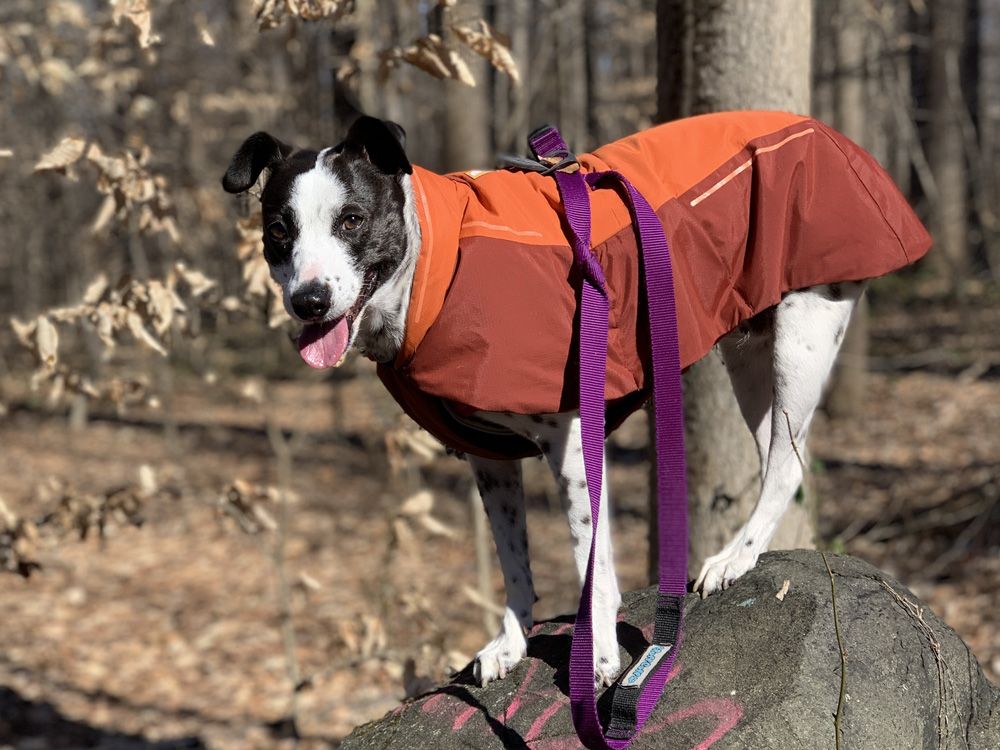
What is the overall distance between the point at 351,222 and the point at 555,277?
610 millimetres

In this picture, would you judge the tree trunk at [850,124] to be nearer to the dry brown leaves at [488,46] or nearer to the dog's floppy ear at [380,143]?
the dry brown leaves at [488,46]

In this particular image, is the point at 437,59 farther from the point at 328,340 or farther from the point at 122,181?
the point at 328,340

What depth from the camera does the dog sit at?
112 inches

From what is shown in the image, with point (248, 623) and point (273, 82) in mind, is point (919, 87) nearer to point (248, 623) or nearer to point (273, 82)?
point (273, 82)

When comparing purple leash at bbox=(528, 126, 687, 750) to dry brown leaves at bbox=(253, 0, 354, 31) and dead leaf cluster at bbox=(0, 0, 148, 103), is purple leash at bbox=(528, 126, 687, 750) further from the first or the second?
dead leaf cluster at bbox=(0, 0, 148, 103)

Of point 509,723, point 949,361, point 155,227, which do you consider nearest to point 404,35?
point 155,227

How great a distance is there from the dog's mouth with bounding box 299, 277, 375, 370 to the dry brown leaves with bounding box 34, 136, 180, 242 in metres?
1.81

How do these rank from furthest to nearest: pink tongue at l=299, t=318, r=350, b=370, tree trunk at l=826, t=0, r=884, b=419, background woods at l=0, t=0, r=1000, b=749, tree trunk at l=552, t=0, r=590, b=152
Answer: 1. tree trunk at l=826, t=0, r=884, b=419
2. tree trunk at l=552, t=0, r=590, b=152
3. background woods at l=0, t=0, r=1000, b=749
4. pink tongue at l=299, t=318, r=350, b=370

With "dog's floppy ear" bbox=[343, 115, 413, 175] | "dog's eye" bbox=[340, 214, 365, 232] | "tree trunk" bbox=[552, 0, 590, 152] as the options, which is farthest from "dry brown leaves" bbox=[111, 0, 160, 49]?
"tree trunk" bbox=[552, 0, 590, 152]

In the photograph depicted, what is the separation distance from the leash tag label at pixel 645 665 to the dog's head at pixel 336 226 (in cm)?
123

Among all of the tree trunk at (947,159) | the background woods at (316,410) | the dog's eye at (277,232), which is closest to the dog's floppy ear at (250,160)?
the dog's eye at (277,232)

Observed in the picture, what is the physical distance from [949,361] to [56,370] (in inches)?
472

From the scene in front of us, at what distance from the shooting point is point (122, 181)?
418 centimetres

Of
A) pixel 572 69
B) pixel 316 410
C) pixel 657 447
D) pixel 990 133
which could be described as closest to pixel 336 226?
pixel 657 447
